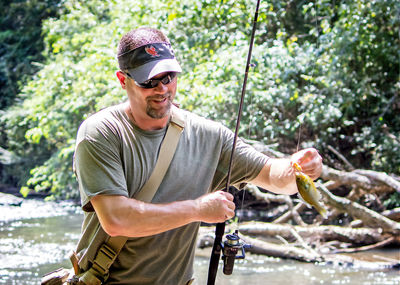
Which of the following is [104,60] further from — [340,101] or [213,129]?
[213,129]

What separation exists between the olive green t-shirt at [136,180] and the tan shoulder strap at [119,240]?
0.09 ft

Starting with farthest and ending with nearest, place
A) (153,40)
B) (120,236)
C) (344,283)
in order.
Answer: (344,283) < (153,40) < (120,236)

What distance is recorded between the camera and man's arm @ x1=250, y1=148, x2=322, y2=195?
2.46 metres

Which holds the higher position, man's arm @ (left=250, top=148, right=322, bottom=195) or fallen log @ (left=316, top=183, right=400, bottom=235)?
man's arm @ (left=250, top=148, right=322, bottom=195)

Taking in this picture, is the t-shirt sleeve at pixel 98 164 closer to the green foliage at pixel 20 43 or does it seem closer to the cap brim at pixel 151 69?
the cap brim at pixel 151 69

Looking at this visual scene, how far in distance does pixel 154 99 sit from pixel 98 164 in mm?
373

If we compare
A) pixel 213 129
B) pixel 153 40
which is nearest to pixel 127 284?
pixel 213 129

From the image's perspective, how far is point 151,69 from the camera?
233 centimetres

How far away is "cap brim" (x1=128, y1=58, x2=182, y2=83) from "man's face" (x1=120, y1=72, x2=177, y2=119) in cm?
3

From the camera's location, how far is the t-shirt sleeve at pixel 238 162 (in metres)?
2.57

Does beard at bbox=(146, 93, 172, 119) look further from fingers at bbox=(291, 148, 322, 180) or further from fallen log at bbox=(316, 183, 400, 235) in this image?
fallen log at bbox=(316, 183, 400, 235)

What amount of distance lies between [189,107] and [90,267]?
762 cm

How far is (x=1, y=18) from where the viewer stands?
22.0 m

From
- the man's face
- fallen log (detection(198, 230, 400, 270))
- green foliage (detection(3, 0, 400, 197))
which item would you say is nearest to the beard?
the man's face
